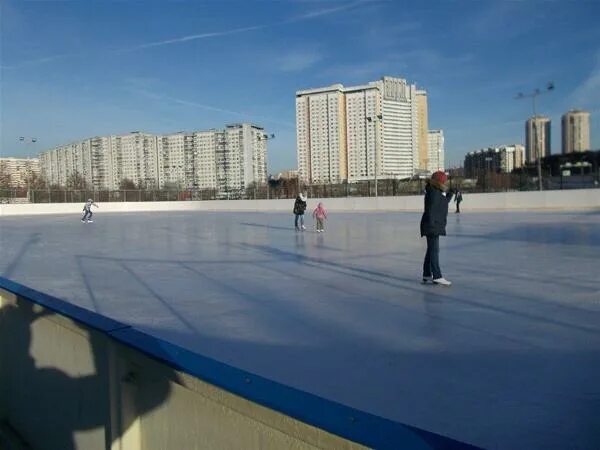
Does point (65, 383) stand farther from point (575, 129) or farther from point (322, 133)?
point (575, 129)

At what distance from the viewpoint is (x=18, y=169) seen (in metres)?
76.6

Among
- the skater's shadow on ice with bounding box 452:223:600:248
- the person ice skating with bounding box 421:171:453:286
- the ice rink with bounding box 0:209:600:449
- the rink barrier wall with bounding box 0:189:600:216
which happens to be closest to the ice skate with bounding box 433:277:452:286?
the person ice skating with bounding box 421:171:453:286

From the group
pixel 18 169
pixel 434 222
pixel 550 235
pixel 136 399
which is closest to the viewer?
pixel 136 399

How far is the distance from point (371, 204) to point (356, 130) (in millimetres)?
31019

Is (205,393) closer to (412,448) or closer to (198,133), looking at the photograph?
(412,448)

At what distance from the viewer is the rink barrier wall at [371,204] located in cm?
2791

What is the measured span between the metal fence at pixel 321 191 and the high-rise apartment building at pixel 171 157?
3149 cm

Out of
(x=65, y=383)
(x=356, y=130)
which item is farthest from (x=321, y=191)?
(x=65, y=383)

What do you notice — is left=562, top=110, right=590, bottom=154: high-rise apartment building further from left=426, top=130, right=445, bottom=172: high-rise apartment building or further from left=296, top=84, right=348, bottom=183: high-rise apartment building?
left=296, top=84, right=348, bottom=183: high-rise apartment building

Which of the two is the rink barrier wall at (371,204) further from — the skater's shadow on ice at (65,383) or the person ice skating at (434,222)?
the skater's shadow on ice at (65,383)

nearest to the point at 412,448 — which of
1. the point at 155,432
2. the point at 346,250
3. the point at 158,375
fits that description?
the point at 158,375

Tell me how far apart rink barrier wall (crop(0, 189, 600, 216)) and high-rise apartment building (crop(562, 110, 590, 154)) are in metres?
57.3

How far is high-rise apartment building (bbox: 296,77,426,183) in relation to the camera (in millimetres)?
59219

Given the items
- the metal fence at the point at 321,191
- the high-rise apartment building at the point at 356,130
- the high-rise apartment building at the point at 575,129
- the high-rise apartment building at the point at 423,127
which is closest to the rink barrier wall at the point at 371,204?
the metal fence at the point at 321,191
